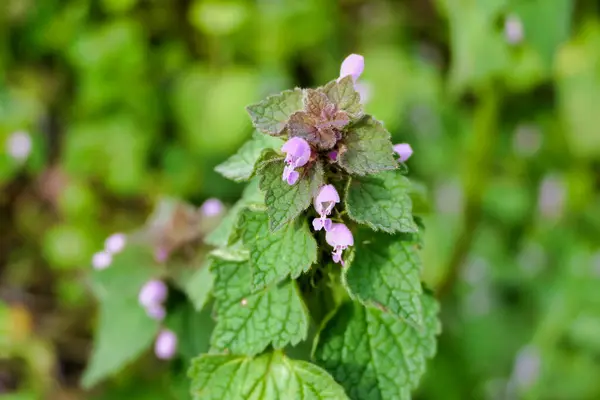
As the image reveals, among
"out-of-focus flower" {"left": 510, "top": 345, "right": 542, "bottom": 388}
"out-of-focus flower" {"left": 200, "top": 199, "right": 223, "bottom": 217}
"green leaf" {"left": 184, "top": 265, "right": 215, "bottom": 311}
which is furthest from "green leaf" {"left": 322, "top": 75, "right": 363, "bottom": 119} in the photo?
"out-of-focus flower" {"left": 510, "top": 345, "right": 542, "bottom": 388}

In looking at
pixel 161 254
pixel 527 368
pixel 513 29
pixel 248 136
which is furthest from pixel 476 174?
pixel 161 254

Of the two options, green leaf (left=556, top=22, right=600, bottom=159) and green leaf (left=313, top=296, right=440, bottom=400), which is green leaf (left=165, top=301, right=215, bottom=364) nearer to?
green leaf (left=313, top=296, right=440, bottom=400)

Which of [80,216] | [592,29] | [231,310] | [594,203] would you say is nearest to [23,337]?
[80,216]

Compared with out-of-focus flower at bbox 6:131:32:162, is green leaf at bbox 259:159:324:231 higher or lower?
lower

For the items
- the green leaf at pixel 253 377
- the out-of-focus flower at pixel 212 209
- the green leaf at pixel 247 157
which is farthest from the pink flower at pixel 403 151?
the out-of-focus flower at pixel 212 209

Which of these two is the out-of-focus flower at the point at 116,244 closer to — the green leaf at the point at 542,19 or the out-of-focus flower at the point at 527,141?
the green leaf at the point at 542,19

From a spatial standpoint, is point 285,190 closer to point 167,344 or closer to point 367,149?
point 367,149
